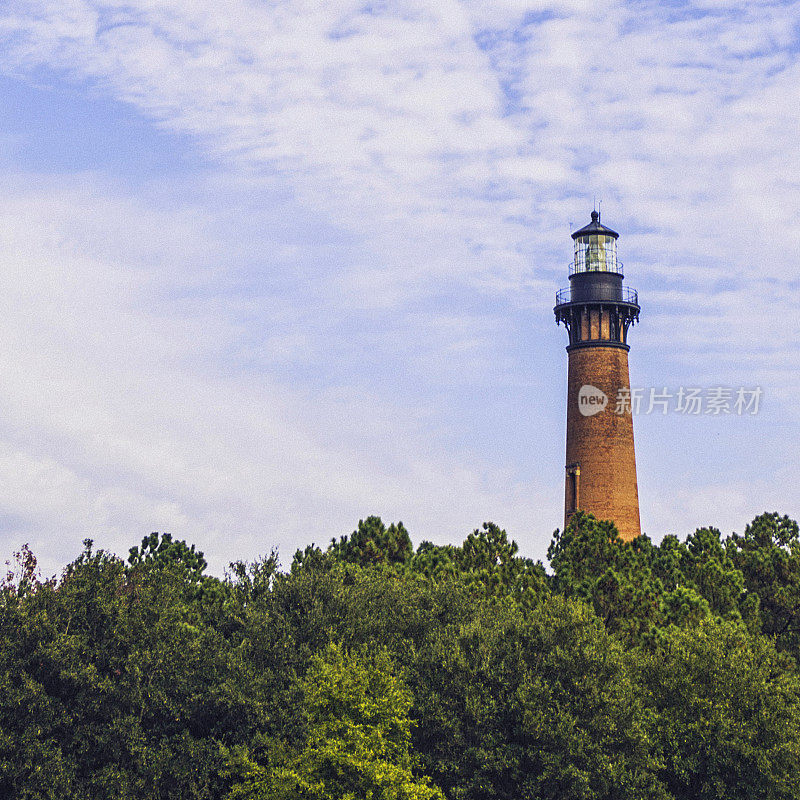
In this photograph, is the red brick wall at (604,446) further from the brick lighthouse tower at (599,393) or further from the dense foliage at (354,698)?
the dense foliage at (354,698)

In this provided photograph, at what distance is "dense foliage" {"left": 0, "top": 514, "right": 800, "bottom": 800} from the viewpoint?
39250mm

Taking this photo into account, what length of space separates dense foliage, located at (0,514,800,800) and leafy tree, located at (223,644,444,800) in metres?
0.08

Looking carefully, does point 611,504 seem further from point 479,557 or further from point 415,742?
point 415,742

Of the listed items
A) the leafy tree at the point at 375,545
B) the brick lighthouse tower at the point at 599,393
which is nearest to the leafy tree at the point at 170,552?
the leafy tree at the point at 375,545

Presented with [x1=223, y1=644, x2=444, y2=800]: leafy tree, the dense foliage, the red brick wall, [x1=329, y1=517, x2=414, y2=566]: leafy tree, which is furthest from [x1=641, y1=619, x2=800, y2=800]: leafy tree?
the red brick wall

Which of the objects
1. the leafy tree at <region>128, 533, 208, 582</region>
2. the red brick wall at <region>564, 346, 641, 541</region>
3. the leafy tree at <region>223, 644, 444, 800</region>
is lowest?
the leafy tree at <region>223, 644, 444, 800</region>

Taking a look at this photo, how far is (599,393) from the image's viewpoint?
251ft

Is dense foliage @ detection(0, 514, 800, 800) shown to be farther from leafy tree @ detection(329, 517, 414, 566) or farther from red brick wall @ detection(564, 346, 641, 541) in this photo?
red brick wall @ detection(564, 346, 641, 541)

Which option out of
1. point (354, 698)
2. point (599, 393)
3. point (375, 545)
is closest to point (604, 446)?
point (599, 393)

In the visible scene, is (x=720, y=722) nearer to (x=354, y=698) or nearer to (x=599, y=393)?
(x=354, y=698)

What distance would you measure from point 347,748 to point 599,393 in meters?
42.5

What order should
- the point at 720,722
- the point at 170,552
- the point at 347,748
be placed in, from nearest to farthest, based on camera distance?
the point at 347,748, the point at 720,722, the point at 170,552

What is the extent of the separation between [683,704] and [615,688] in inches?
165

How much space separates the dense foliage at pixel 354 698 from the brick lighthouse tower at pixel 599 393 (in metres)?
26.5
